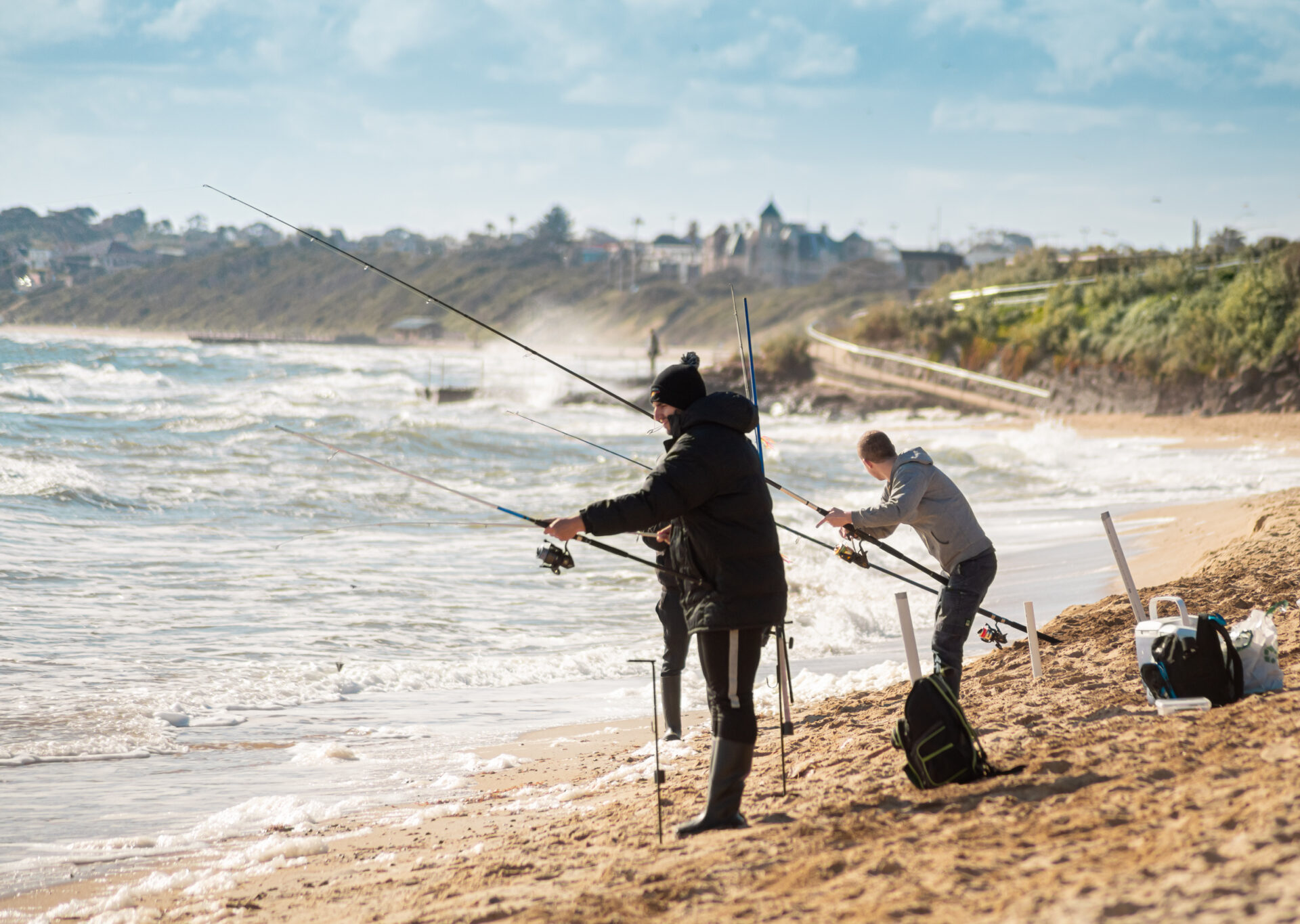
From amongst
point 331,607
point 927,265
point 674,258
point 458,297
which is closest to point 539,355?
point 331,607

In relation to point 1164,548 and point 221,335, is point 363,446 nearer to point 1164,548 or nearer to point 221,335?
point 1164,548

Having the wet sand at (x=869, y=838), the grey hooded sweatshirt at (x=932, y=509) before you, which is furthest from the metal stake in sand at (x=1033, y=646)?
the grey hooded sweatshirt at (x=932, y=509)

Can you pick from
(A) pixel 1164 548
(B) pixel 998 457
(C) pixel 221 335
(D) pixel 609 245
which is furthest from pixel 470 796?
(D) pixel 609 245

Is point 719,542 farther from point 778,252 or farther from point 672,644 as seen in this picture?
point 778,252

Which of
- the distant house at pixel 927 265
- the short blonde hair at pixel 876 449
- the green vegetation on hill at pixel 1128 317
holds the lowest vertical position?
the short blonde hair at pixel 876 449

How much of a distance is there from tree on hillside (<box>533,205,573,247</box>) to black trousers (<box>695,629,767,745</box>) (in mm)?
177345

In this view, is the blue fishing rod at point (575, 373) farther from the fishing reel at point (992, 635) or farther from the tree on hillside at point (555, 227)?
the tree on hillside at point (555, 227)

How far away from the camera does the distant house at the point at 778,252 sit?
13950cm

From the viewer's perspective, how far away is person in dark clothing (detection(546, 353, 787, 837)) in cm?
369

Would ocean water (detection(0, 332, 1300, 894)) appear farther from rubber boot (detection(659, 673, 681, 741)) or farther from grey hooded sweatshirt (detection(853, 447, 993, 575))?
grey hooded sweatshirt (detection(853, 447, 993, 575))

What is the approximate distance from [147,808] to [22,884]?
87 cm

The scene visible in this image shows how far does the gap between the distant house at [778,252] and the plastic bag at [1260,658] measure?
133 meters

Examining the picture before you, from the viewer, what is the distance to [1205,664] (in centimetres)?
441

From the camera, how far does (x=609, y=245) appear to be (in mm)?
173875
